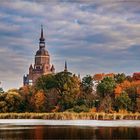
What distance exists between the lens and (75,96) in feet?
203

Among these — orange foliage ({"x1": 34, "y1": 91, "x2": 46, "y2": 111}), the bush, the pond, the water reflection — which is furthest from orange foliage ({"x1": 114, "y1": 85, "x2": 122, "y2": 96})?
the water reflection

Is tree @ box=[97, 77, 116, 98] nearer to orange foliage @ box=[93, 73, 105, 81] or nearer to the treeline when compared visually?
the treeline

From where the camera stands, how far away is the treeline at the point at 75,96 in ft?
187

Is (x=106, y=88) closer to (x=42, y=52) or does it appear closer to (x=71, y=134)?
(x=71, y=134)

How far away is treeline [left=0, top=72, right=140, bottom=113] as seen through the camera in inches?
2245

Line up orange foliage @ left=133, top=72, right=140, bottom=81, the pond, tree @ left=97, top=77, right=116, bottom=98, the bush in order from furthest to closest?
orange foliage @ left=133, top=72, right=140, bottom=81 → tree @ left=97, top=77, right=116, bottom=98 → the bush → the pond

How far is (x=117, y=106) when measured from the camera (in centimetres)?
5628

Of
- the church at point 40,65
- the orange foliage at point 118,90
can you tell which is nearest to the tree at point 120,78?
the orange foliage at point 118,90

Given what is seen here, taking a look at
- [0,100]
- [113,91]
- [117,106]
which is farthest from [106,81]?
[0,100]

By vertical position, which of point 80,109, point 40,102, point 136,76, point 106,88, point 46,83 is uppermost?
point 136,76

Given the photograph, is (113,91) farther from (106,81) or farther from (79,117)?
(79,117)

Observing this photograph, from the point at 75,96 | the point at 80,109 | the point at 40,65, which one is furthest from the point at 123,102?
the point at 40,65

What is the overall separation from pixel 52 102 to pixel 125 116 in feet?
52.2

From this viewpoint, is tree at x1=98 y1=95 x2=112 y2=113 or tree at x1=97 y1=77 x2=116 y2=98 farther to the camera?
tree at x1=97 y1=77 x2=116 y2=98
